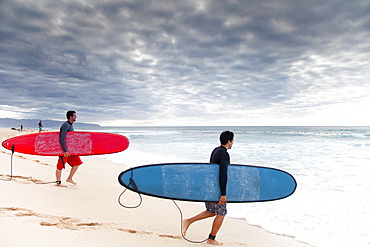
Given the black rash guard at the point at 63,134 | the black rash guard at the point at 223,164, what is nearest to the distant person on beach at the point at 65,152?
the black rash guard at the point at 63,134

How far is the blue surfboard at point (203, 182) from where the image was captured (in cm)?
282

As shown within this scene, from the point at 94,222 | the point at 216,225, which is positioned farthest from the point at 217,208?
the point at 94,222

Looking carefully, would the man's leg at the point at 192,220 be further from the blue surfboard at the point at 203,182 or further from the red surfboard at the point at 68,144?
the red surfboard at the point at 68,144

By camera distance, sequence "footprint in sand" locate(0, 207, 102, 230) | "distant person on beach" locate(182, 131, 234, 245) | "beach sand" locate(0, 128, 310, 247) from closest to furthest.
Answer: "beach sand" locate(0, 128, 310, 247), "distant person on beach" locate(182, 131, 234, 245), "footprint in sand" locate(0, 207, 102, 230)

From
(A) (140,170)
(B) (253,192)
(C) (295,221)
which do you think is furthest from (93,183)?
(C) (295,221)

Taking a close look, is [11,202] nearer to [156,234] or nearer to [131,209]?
[131,209]

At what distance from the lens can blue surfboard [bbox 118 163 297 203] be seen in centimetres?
282

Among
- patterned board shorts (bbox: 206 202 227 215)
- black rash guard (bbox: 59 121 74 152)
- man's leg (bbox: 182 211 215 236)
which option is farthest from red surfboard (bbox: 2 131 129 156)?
patterned board shorts (bbox: 206 202 227 215)

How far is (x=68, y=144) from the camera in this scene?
5242mm

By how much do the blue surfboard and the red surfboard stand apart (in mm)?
2658

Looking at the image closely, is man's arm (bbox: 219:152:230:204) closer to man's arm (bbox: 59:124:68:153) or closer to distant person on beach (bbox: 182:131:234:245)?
distant person on beach (bbox: 182:131:234:245)

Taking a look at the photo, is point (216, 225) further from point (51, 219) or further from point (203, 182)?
point (51, 219)

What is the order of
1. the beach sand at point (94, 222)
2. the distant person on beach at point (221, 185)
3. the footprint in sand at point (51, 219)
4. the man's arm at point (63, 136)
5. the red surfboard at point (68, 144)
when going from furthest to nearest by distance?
the red surfboard at point (68, 144), the man's arm at point (63, 136), the footprint in sand at point (51, 219), the distant person on beach at point (221, 185), the beach sand at point (94, 222)

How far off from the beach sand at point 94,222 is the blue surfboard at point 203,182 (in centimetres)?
51
